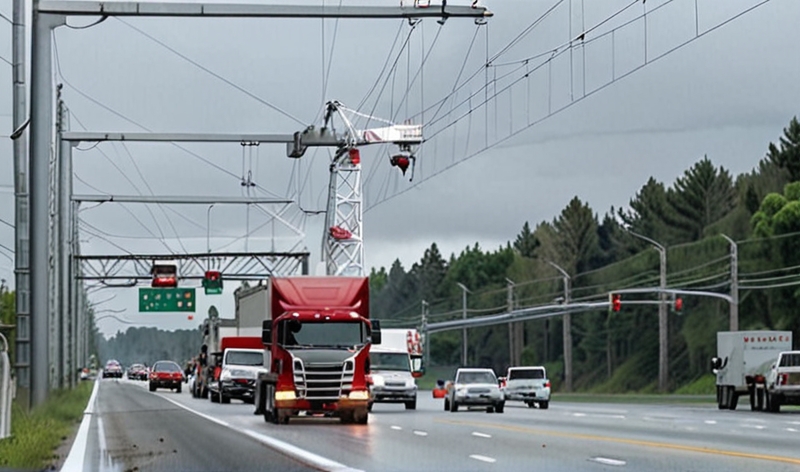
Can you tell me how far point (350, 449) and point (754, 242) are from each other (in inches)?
3530

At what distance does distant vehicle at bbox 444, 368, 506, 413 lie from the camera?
167 feet

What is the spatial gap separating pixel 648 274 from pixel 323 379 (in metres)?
97.7

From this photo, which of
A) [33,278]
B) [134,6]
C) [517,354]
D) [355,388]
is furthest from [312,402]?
[517,354]

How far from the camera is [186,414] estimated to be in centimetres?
4738

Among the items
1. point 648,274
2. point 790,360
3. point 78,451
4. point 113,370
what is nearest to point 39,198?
point 78,451

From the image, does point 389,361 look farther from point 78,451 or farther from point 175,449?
point 78,451

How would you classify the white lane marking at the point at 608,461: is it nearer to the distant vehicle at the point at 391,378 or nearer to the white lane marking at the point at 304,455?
the white lane marking at the point at 304,455

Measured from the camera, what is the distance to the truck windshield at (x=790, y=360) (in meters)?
50.9

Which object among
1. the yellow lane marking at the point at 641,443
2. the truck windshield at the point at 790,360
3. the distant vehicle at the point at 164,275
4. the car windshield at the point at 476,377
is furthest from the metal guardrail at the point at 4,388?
the distant vehicle at the point at 164,275

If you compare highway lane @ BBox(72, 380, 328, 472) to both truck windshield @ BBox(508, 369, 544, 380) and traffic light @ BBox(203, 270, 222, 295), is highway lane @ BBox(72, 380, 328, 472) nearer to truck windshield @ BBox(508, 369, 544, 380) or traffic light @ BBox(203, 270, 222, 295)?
truck windshield @ BBox(508, 369, 544, 380)

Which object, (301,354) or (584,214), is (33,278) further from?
(584,214)

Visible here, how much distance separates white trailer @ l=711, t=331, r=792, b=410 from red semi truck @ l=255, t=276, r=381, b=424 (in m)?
20.0

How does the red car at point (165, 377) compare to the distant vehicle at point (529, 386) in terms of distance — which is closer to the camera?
the distant vehicle at point (529, 386)

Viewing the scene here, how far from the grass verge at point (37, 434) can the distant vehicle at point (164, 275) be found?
50.9m
